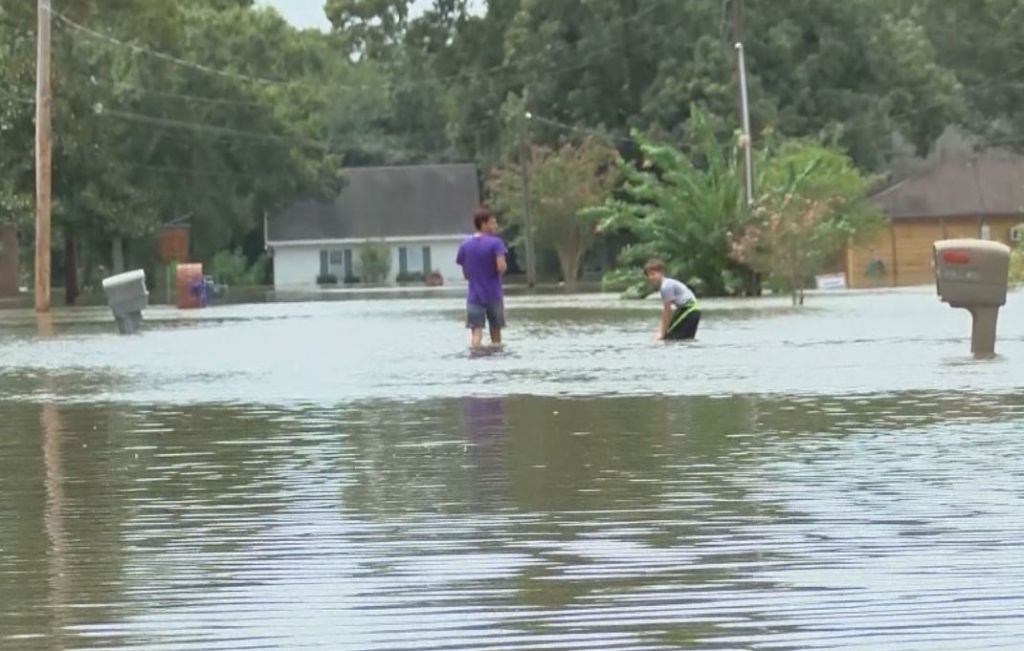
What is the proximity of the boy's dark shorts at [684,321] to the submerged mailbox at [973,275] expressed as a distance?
5.69 m

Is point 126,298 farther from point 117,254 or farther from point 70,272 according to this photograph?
point 117,254

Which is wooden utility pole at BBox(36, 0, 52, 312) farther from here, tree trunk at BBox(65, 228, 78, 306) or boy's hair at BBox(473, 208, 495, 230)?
boy's hair at BBox(473, 208, 495, 230)

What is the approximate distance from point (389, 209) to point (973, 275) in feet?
311

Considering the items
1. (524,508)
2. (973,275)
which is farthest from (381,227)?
(524,508)

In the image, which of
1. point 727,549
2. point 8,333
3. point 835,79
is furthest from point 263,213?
point 727,549

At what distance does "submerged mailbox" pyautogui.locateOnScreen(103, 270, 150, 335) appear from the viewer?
34.5m

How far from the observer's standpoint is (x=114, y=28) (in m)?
75.2

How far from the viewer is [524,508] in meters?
10.3

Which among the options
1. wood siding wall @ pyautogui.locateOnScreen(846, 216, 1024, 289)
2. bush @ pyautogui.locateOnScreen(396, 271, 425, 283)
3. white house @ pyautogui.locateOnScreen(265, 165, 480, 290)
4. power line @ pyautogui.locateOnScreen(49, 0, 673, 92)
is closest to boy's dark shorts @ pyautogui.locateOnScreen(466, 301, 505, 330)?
power line @ pyautogui.locateOnScreen(49, 0, 673, 92)

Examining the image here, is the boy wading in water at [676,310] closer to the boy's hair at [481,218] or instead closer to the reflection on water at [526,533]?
the boy's hair at [481,218]

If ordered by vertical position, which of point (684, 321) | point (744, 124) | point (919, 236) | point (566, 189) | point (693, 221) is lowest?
point (684, 321)

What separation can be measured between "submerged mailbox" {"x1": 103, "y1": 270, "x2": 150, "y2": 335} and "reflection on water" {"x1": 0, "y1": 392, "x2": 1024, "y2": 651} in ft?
62.9

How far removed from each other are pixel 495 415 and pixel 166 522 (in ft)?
19.7

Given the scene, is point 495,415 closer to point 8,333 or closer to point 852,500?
point 852,500
